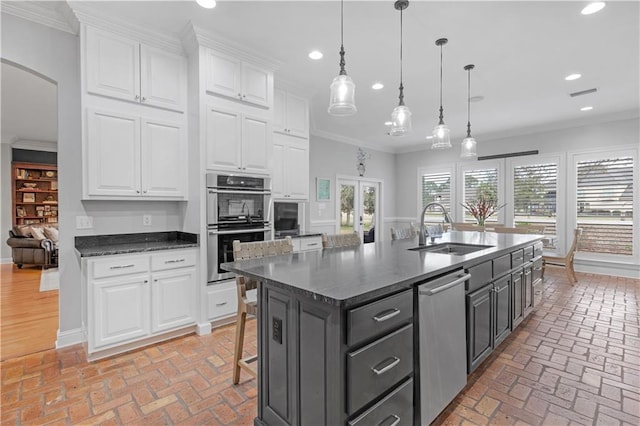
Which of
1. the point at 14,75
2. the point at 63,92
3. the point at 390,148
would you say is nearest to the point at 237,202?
the point at 63,92

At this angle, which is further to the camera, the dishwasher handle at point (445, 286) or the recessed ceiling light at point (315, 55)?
the recessed ceiling light at point (315, 55)

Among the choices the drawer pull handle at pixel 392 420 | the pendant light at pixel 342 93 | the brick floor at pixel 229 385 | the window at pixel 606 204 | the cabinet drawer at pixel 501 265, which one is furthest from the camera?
the window at pixel 606 204

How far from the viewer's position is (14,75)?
12.9 feet

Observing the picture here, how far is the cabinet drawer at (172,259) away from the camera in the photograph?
2.79 metres

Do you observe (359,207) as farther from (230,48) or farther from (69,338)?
(69,338)

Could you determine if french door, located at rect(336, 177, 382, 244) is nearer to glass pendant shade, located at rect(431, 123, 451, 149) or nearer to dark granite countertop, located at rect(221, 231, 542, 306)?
glass pendant shade, located at rect(431, 123, 451, 149)

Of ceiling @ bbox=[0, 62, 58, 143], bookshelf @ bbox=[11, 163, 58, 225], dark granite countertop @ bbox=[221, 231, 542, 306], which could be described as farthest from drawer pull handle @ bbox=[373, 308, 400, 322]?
bookshelf @ bbox=[11, 163, 58, 225]

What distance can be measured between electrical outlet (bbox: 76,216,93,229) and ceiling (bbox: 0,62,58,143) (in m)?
1.40

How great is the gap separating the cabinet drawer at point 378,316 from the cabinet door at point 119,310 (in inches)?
88.4

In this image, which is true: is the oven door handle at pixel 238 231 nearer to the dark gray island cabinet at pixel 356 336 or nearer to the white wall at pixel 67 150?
the white wall at pixel 67 150

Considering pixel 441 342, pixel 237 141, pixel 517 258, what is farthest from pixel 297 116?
pixel 441 342

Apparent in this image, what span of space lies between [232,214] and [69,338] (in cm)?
182

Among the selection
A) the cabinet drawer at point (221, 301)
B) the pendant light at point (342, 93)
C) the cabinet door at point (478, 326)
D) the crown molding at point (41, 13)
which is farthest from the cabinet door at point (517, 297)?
the crown molding at point (41, 13)

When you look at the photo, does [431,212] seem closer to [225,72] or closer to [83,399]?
[225,72]
